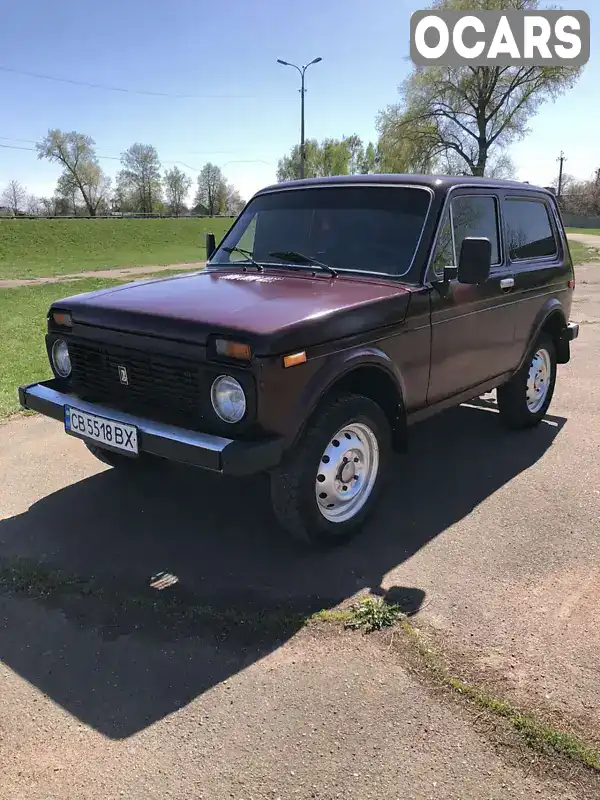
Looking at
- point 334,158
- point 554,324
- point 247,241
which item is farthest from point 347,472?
point 334,158

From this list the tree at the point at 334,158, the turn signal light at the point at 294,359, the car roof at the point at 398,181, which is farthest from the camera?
the tree at the point at 334,158

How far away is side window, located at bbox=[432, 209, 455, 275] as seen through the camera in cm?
426

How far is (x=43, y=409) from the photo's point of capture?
3975mm

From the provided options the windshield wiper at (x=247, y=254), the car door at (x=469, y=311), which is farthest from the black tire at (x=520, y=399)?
the windshield wiper at (x=247, y=254)

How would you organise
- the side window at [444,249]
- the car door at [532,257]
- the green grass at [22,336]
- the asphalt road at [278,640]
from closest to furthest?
the asphalt road at [278,640], the side window at [444,249], the car door at [532,257], the green grass at [22,336]

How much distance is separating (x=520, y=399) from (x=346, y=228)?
228 centimetres

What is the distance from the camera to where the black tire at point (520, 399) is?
18.1ft

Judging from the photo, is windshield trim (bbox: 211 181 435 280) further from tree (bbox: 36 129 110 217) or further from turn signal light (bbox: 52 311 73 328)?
tree (bbox: 36 129 110 217)

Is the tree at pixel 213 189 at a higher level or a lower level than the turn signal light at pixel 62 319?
higher

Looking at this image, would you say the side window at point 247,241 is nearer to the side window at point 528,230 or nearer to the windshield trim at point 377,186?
the windshield trim at point 377,186

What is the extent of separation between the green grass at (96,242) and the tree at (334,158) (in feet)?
110

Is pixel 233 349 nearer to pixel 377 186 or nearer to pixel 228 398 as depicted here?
pixel 228 398

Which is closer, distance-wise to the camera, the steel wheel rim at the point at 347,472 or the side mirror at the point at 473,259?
the steel wheel rim at the point at 347,472

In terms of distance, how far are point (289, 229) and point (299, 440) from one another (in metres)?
1.86
